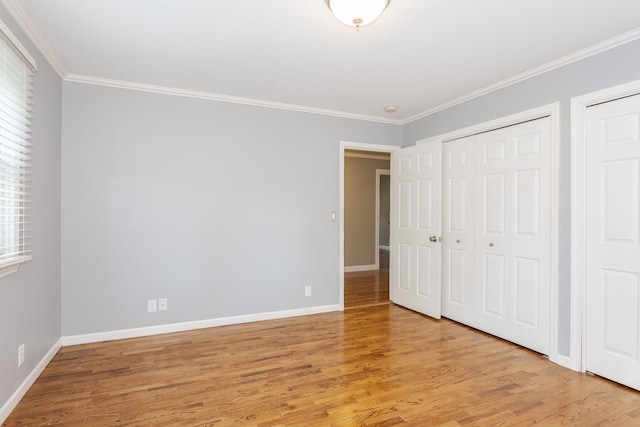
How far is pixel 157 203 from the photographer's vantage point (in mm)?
3414

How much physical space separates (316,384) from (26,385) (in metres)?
1.99

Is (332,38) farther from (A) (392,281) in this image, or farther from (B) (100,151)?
(A) (392,281)

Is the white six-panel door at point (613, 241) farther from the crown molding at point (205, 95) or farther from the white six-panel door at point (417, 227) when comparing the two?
the crown molding at point (205, 95)

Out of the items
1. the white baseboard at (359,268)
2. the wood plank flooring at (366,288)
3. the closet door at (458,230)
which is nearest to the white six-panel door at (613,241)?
the closet door at (458,230)

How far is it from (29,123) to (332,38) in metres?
2.22

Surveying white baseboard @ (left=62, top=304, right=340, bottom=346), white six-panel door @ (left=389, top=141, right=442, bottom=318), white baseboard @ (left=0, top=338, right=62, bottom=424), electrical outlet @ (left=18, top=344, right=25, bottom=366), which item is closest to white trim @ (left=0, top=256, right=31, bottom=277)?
electrical outlet @ (left=18, top=344, right=25, bottom=366)

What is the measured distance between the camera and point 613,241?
8.13 ft

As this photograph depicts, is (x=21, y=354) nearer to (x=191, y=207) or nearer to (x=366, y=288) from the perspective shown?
(x=191, y=207)

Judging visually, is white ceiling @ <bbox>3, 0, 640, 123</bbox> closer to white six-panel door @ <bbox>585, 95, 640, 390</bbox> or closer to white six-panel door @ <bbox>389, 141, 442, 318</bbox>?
white six-panel door @ <bbox>585, 95, 640, 390</bbox>

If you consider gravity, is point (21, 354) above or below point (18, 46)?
below

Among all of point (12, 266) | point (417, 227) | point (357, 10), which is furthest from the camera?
point (417, 227)

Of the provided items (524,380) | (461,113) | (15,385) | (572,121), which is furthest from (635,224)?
(15,385)

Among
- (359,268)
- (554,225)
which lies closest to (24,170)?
(554,225)

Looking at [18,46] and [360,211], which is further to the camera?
[360,211]
